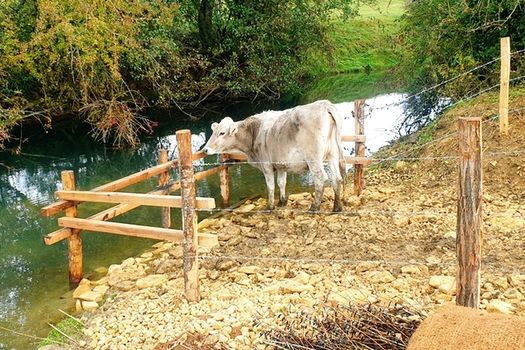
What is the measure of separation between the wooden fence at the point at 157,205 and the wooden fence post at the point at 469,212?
8.93ft

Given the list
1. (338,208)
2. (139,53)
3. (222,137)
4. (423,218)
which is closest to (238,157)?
(222,137)

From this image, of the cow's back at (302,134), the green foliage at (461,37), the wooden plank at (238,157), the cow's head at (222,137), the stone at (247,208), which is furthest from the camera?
the green foliage at (461,37)

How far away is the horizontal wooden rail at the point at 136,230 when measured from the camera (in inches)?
246

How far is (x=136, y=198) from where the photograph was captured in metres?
6.71

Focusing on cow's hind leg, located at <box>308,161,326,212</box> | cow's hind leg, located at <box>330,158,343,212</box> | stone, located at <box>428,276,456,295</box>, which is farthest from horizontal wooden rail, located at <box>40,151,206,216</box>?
stone, located at <box>428,276,456,295</box>

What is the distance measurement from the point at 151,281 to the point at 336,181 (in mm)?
3427

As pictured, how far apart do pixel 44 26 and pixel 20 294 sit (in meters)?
7.45

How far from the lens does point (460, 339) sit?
3.39 meters

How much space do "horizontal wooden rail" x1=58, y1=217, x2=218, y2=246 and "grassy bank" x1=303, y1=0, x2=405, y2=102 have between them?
55.5 feet

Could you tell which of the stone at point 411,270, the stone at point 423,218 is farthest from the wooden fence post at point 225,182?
the stone at point 411,270

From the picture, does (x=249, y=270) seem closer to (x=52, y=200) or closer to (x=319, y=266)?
(x=319, y=266)

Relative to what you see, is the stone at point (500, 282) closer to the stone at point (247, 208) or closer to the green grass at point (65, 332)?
the green grass at point (65, 332)

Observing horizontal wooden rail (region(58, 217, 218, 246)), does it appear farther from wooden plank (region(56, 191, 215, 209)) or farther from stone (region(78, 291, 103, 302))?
stone (region(78, 291, 103, 302))

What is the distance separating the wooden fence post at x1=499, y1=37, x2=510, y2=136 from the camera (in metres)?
8.96
